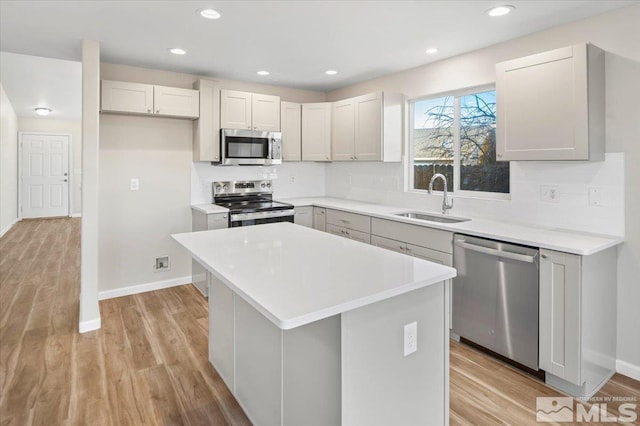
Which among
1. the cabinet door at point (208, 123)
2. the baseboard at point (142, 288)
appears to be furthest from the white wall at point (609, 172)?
the baseboard at point (142, 288)

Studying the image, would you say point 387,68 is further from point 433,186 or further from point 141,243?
point 141,243

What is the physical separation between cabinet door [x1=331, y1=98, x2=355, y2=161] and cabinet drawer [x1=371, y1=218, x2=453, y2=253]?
1.13m

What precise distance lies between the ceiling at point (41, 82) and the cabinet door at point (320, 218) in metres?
3.04

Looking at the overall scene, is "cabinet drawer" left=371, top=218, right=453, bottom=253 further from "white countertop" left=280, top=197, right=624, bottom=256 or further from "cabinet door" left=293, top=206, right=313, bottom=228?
"cabinet door" left=293, top=206, right=313, bottom=228

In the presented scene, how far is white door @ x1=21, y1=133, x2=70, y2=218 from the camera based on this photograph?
29.6 feet

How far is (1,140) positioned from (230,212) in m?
5.64

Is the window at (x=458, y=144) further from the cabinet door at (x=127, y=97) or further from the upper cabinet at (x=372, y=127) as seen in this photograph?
the cabinet door at (x=127, y=97)

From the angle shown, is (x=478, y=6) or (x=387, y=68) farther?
(x=387, y=68)

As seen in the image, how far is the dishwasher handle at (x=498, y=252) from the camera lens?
2.43 meters

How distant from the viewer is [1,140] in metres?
6.82

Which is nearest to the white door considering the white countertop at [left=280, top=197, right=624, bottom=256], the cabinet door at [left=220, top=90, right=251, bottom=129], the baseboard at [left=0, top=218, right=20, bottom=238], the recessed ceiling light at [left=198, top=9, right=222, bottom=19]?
the baseboard at [left=0, top=218, right=20, bottom=238]

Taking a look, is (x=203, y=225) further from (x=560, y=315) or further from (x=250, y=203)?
(x=560, y=315)

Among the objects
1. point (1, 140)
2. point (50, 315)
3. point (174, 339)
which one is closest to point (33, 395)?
point (174, 339)

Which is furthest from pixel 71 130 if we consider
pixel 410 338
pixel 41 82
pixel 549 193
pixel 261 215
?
pixel 410 338
